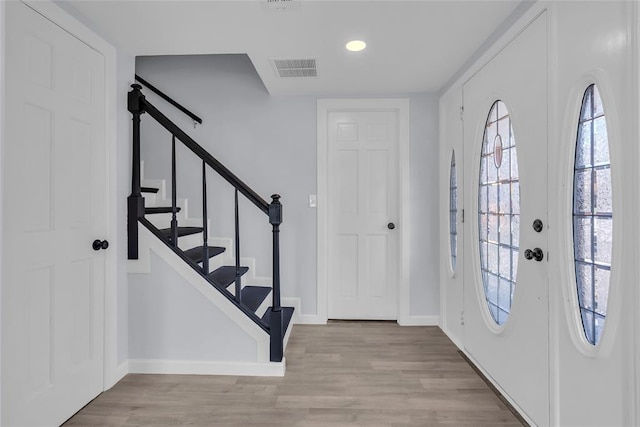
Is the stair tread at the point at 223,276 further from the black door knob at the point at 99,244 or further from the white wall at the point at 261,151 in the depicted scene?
the black door knob at the point at 99,244

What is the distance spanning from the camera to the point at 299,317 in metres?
3.28

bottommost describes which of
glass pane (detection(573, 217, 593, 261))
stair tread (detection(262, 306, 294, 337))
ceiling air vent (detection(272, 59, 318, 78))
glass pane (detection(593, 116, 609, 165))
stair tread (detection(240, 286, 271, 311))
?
stair tread (detection(262, 306, 294, 337))

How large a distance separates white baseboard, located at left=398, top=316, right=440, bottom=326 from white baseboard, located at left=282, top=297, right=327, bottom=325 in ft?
2.55

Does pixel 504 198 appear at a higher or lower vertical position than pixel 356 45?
lower

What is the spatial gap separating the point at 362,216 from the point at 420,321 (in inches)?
45.3

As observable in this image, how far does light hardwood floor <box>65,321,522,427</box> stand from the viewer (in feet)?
5.99

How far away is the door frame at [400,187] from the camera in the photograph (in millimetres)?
3252

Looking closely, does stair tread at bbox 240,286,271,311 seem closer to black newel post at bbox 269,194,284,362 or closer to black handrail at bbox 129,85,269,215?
black newel post at bbox 269,194,284,362

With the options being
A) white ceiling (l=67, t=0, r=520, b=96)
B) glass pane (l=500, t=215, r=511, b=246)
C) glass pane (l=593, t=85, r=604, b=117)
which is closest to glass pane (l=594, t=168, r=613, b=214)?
glass pane (l=593, t=85, r=604, b=117)

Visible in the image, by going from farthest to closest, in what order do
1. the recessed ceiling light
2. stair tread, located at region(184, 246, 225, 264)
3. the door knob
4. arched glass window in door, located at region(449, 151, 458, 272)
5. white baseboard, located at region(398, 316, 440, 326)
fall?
1. white baseboard, located at region(398, 316, 440, 326)
2. arched glass window in door, located at region(449, 151, 458, 272)
3. stair tread, located at region(184, 246, 225, 264)
4. the recessed ceiling light
5. the door knob

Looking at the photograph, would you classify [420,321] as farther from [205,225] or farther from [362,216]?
[205,225]

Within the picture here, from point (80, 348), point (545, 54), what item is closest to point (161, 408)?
point (80, 348)

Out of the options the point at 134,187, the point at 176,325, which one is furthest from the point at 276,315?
the point at 134,187

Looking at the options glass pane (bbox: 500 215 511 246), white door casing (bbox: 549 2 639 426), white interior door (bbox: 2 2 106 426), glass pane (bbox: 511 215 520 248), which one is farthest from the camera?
glass pane (bbox: 500 215 511 246)
